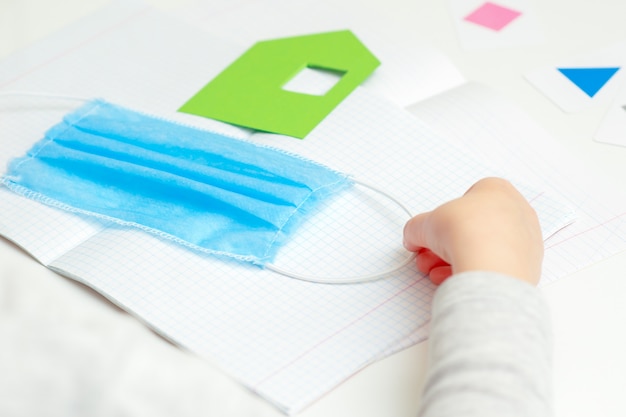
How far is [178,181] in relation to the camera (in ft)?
2.47

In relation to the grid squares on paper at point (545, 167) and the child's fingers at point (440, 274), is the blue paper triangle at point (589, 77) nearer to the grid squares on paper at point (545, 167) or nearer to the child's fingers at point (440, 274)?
the grid squares on paper at point (545, 167)

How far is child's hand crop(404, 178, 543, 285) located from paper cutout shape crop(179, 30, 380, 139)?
20 centimetres

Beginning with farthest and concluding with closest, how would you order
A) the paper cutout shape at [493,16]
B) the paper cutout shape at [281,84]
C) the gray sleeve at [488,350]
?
1. the paper cutout shape at [493,16]
2. the paper cutout shape at [281,84]
3. the gray sleeve at [488,350]

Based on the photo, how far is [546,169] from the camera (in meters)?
0.77

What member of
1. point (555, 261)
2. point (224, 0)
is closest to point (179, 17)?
point (224, 0)

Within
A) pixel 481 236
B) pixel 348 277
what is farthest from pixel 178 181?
pixel 481 236

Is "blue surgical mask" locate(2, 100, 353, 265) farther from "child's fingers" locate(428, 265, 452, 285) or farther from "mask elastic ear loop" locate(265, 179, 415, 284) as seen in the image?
"child's fingers" locate(428, 265, 452, 285)

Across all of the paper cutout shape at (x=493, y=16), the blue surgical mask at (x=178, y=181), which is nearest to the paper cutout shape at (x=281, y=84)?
the blue surgical mask at (x=178, y=181)

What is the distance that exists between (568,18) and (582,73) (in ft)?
0.35

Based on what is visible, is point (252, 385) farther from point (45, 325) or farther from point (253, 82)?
point (253, 82)

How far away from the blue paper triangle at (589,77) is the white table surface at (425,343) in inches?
1.1

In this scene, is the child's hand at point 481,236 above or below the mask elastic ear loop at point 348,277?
above

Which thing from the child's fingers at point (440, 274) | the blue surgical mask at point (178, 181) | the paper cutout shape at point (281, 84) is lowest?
the child's fingers at point (440, 274)

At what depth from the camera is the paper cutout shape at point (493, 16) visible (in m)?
0.97
